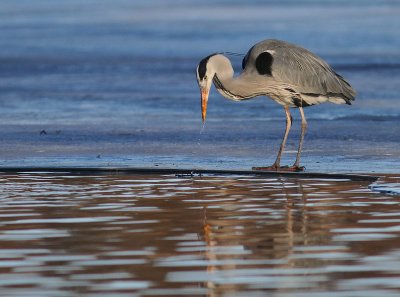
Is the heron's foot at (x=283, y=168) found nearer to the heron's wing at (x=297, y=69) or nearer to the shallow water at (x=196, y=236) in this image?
the shallow water at (x=196, y=236)

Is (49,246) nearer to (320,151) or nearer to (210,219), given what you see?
(210,219)

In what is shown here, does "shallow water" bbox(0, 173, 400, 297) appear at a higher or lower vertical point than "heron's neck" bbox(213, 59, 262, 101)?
lower

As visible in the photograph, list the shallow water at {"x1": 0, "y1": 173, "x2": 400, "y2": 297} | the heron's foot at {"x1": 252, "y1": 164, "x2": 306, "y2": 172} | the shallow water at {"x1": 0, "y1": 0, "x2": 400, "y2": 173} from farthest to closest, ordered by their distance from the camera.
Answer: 1. the shallow water at {"x1": 0, "y1": 0, "x2": 400, "y2": 173}
2. the heron's foot at {"x1": 252, "y1": 164, "x2": 306, "y2": 172}
3. the shallow water at {"x1": 0, "y1": 173, "x2": 400, "y2": 297}

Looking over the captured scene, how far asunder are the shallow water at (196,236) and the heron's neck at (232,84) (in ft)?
5.63

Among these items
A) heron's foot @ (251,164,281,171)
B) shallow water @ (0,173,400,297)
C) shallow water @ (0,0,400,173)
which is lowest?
shallow water @ (0,173,400,297)

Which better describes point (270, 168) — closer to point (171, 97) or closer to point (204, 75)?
point (204, 75)

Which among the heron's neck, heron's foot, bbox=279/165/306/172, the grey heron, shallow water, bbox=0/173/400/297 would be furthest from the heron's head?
shallow water, bbox=0/173/400/297

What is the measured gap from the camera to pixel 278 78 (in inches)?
578

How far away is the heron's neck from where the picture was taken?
563 inches

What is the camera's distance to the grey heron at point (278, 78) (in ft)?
46.8

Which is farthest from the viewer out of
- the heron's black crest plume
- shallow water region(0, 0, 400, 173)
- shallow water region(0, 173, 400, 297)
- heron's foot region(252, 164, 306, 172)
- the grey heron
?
shallow water region(0, 0, 400, 173)

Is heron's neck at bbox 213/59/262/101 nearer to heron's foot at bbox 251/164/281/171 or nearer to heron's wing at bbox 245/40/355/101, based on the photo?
heron's wing at bbox 245/40/355/101

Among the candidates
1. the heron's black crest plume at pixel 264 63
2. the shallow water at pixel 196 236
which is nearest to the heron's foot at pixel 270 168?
the shallow water at pixel 196 236

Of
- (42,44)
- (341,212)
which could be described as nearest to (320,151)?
(341,212)
